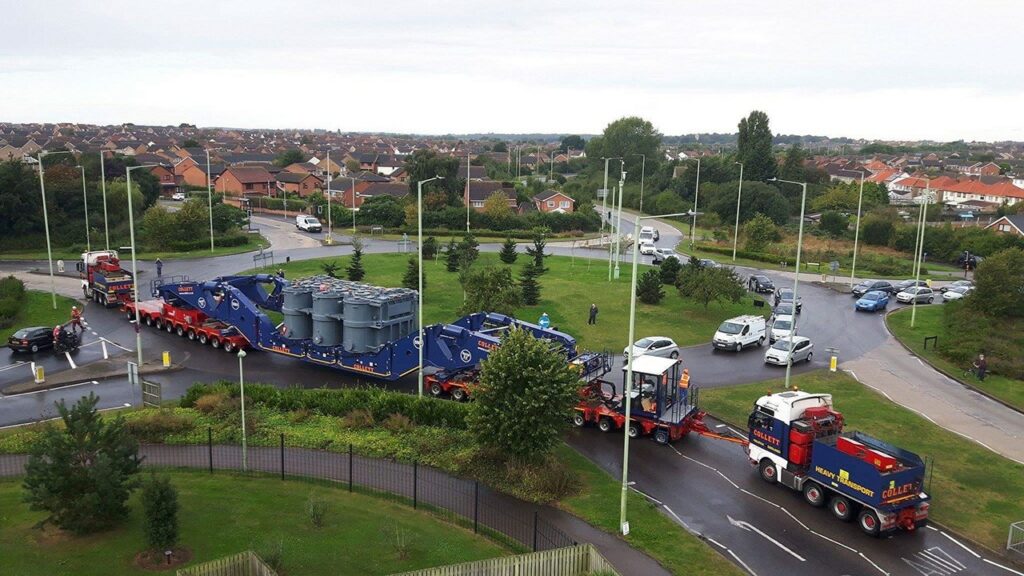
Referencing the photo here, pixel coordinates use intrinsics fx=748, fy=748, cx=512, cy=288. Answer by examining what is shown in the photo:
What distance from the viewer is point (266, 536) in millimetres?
18031

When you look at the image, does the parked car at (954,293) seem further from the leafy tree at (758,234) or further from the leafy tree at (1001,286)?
the leafy tree at (758,234)

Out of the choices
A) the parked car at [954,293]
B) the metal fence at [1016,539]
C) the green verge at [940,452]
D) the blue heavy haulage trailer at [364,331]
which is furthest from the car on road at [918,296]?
the metal fence at [1016,539]

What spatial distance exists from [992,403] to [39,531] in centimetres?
3366

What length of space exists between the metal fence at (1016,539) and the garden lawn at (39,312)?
40516 mm

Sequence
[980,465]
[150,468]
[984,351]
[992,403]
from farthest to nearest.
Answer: [984,351] < [992,403] < [980,465] < [150,468]

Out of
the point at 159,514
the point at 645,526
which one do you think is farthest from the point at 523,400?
the point at 159,514

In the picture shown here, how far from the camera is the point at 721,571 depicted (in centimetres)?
1725

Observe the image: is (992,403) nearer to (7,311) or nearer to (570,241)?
(7,311)

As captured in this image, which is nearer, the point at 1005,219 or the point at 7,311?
the point at 7,311

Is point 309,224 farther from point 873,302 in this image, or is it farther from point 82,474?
point 82,474

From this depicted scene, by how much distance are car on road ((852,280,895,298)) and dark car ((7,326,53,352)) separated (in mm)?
49528

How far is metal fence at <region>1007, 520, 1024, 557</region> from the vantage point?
18.6 m

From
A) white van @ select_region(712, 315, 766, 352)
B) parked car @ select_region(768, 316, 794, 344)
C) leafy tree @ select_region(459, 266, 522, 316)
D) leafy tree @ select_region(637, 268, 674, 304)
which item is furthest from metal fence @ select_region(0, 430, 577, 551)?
leafy tree @ select_region(637, 268, 674, 304)

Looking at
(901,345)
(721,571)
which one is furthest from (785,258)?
(721,571)
